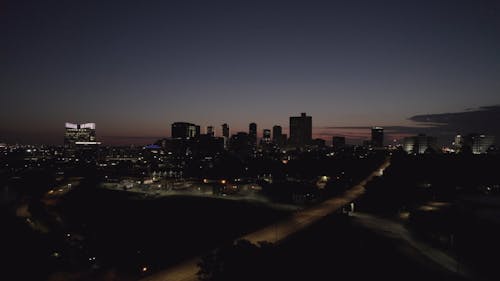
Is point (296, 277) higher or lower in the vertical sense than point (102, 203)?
higher

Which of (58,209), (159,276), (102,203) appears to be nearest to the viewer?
(159,276)

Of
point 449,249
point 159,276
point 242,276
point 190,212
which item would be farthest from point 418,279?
point 190,212

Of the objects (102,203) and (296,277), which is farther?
(102,203)

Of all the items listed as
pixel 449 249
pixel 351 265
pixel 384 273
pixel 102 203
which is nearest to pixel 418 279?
pixel 384 273

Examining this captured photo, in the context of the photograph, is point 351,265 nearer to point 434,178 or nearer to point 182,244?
point 182,244

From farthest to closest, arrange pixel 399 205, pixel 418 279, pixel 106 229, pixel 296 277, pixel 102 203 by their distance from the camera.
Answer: pixel 102 203
pixel 399 205
pixel 106 229
pixel 418 279
pixel 296 277

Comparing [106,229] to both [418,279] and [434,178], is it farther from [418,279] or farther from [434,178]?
[434,178]
